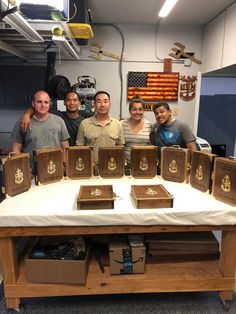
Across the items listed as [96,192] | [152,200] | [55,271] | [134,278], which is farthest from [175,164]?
[55,271]

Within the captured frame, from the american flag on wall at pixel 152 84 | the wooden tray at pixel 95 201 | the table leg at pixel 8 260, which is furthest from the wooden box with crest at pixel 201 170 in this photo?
the american flag on wall at pixel 152 84

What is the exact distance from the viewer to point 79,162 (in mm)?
2045

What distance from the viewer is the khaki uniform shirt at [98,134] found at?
233 cm

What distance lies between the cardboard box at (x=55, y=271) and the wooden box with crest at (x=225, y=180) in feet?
3.10

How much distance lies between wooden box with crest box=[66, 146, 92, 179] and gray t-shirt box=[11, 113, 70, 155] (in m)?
0.36

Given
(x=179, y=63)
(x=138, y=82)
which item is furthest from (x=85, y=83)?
(x=179, y=63)

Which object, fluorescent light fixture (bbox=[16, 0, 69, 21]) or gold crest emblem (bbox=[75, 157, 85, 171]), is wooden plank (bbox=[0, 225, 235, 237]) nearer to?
gold crest emblem (bbox=[75, 157, 85, 171])

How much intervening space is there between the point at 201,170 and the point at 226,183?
0.22 meters

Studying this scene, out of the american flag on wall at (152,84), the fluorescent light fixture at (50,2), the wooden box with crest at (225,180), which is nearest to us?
the wooden box with crest at (225,180)

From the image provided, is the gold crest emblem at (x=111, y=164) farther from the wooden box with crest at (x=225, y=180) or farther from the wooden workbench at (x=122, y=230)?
the wooden box with crest at (x=225, y=180)

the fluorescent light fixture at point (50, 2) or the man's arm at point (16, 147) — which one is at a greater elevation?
the fluorescent light fixture at point (50, 2)

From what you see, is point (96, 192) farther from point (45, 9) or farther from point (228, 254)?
point (45, 9)

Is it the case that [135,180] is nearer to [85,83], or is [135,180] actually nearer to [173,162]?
[173,162]

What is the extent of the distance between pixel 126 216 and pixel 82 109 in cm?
229
